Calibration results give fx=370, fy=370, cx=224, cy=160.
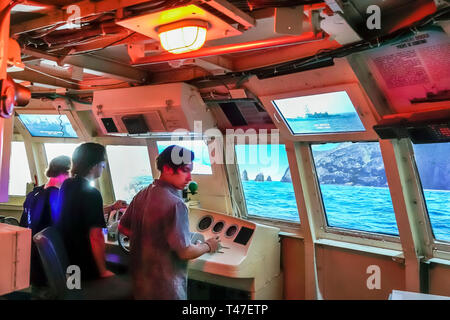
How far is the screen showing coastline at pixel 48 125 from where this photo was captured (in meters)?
5.02

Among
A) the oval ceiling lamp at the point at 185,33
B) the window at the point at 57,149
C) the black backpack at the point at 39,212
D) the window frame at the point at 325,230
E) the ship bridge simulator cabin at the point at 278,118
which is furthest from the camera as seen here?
the window at the point at 57,149

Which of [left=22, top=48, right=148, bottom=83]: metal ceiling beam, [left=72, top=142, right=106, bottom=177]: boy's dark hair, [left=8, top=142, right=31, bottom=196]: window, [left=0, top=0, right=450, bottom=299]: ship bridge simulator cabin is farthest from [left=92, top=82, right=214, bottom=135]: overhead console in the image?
[left=8, top=142, right=31, bottom=196]: window

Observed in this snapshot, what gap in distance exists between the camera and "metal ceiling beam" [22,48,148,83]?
9.14 feet

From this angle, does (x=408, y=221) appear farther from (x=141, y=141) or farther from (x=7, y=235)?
(x=141, y=141)

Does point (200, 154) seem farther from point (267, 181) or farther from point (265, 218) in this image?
point (265, 218)

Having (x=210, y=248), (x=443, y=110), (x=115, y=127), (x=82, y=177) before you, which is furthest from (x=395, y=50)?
(x=115, y=127)

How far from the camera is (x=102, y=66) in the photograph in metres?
3.41

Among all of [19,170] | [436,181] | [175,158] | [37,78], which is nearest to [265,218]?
[436,181]

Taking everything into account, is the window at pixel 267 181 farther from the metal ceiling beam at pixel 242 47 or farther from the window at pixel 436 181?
Result: the metal ceiling beam at pixel 242 47

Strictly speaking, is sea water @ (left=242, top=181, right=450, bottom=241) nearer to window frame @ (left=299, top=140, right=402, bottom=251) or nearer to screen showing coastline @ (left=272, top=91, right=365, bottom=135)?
window frame @ (left=299, top=140, right=402, bottom=251)

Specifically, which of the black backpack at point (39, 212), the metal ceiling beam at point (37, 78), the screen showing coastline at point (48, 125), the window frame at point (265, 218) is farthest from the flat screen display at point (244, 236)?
the screen showing coastline at point (48, 125)

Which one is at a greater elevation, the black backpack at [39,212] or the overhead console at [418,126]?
the overhead console at [418,126]

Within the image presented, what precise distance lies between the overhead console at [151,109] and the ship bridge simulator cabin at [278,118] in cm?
1

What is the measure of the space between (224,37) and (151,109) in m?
1.29
